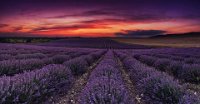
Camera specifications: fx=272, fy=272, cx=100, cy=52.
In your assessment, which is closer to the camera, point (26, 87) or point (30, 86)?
point (26, 87)

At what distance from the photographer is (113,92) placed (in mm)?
3768

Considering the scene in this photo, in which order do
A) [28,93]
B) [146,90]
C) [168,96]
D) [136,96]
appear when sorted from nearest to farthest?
[28,93] → [168,96] → [146,90] → [136,96]

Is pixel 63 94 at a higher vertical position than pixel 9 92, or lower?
lower

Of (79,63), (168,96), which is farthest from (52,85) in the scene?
(79,63)

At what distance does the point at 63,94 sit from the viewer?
594 cm

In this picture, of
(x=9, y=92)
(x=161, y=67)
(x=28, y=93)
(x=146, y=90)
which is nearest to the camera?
(x=9, y=92)

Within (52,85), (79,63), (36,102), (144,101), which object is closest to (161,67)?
(79,63)

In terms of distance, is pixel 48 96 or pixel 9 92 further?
pixel 48 96

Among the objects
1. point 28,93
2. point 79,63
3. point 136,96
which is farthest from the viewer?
point 79,63

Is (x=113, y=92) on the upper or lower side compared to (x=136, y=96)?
upper

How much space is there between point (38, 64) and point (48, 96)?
4325 millimetres

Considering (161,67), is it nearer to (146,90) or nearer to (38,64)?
(38,64)

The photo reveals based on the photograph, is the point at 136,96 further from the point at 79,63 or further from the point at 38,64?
the point at 38,64

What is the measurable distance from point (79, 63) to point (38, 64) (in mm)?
1419
